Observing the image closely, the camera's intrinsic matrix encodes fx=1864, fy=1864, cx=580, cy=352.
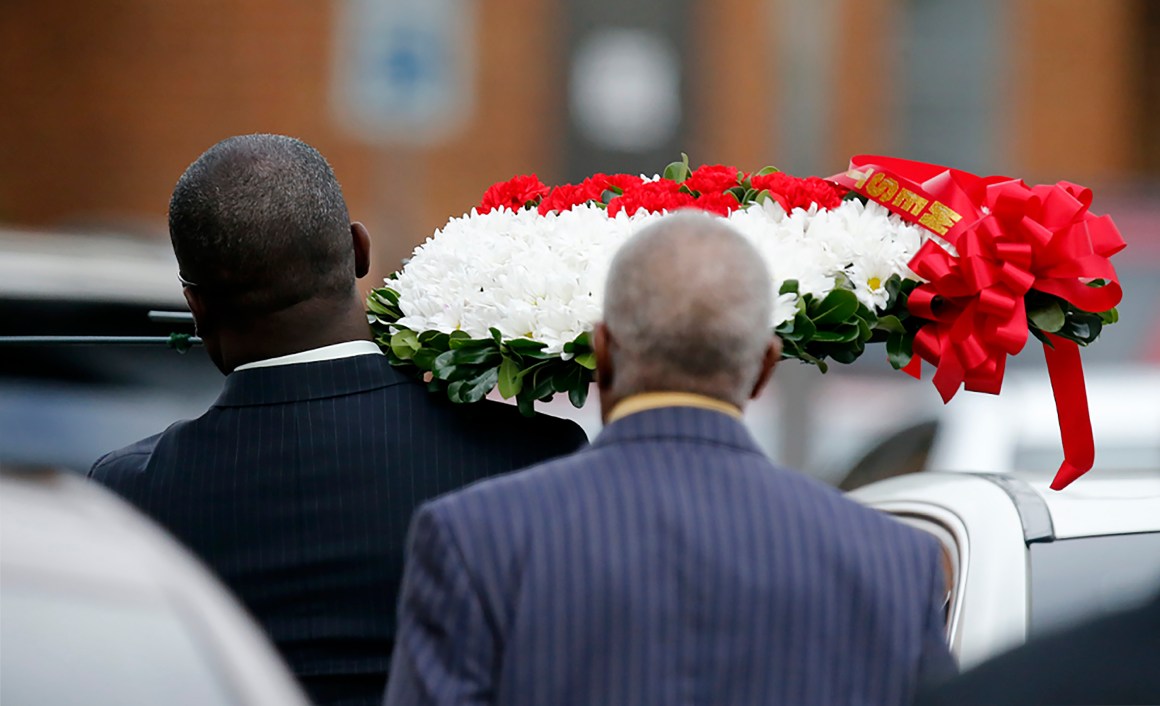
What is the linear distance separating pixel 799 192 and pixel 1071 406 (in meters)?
0.59

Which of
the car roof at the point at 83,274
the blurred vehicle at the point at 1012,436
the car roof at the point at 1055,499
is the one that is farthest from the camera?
the blurred vehicle at the point at 1012,436

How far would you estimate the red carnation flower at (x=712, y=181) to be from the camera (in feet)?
10.3

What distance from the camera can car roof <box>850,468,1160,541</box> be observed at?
3572 mm

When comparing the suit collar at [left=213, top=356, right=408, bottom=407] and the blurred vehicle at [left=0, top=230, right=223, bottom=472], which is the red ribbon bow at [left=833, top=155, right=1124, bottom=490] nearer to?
the suit collar at [left=213, top=356, right=408, bottom=407]

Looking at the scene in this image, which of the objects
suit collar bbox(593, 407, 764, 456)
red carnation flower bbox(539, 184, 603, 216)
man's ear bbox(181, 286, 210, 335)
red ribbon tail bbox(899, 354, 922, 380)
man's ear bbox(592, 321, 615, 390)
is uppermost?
red carnation flower bbox(539, 184, 603, 216)

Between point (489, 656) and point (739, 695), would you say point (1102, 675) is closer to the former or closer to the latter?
point (739, 695)

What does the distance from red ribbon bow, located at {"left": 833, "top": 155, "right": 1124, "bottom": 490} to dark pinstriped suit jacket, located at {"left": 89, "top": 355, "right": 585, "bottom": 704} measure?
62 centimetres

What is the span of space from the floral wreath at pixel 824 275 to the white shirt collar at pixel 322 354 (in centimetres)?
6

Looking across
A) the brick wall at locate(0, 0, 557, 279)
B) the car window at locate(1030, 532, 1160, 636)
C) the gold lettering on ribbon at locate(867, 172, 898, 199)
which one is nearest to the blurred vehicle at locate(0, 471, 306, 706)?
the gold lettering on ribbon at locate(867, 172, 898, 199)

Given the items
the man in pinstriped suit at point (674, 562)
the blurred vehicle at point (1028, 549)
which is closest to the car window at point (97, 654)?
the man in pinstriped suit at point (674, 562)

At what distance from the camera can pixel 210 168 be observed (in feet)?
9.87

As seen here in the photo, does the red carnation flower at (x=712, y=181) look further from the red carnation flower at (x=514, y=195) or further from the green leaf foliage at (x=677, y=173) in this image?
the red carnation flower at (x=514, y=195)

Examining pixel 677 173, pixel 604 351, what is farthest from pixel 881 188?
pixel 604 351

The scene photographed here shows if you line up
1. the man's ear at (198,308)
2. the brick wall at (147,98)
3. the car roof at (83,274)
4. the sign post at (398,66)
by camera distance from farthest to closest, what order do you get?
the brick wall at (147,98)
the sign post at (398,66)
the car roof at (83,274)
the man's ear at (198,308)
